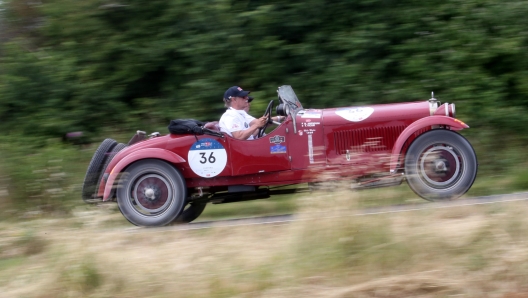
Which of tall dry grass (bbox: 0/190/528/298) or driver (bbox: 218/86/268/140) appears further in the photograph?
driver (bbox: 218/86/268/140)

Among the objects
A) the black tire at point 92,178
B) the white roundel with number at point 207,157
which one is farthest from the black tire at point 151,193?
the black tire at point 92,178

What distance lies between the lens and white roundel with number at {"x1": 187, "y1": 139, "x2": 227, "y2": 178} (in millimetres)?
7910

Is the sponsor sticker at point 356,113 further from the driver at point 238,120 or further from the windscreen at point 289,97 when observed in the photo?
the driver at point 238,120

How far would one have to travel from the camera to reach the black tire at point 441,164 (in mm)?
7473

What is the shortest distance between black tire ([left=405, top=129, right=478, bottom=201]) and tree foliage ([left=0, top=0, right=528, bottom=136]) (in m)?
3.74

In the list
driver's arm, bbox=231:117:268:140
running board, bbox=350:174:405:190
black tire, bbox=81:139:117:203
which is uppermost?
driver's arm, bbox=231:117:268:140

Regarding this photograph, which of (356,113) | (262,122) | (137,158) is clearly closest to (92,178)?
(137,158)

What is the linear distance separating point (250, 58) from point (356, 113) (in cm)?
491

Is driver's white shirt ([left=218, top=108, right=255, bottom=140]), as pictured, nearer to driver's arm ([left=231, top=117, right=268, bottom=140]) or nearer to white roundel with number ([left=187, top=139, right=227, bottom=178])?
driver's arm ([left=231, top=117, right=268, bottom=140])

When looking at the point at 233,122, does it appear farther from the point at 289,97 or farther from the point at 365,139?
the point at 365,139

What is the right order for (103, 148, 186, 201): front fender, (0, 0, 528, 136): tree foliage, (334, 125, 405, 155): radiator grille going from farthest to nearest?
(0, 0, 528, 136): tree foliage < (103, 148, 186, 201): front fender < (334, 125, 405, 155): radiator grille

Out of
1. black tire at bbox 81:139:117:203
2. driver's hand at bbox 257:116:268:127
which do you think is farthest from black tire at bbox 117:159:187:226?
driver's hand at bbox 257:116:268:127

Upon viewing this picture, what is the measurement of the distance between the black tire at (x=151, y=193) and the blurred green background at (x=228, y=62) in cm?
298

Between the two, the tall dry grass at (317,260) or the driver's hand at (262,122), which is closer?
the tall dry grass at (317,260)
